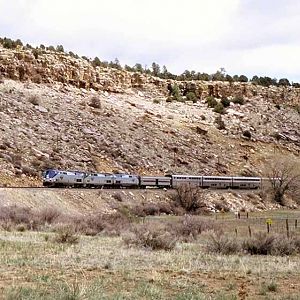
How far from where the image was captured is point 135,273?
16453 mm

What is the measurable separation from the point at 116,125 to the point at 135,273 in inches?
2380

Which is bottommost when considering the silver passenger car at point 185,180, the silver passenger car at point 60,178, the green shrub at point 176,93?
the silver passenger car at point 185,180

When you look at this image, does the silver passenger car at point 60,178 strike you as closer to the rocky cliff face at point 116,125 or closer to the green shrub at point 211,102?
the rocky cliff face at point 116,125

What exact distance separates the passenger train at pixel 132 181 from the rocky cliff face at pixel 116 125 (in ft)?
13.1

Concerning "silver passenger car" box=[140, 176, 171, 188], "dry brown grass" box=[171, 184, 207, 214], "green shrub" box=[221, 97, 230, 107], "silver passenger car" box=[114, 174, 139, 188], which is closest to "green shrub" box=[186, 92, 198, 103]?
"green shrub" box=[221, 97, 230, 107]

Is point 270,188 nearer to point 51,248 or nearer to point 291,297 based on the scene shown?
point 51,248

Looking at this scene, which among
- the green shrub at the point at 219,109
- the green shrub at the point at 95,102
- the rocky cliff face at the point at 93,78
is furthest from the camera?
the green shrub at the point at 219,109

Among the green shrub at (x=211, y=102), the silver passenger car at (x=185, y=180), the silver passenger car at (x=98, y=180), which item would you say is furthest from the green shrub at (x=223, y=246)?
the green shrub at (x=211, y=102)

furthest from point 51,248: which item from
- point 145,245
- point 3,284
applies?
point 3,284

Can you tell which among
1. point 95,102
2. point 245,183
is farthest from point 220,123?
point 245,183

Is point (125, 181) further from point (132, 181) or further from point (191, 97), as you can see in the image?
point (191, 97)

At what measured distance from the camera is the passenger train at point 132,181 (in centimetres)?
5459

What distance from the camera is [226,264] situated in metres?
18.9

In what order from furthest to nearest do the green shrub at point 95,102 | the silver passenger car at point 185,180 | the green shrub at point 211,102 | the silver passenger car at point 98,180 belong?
1. the green shrub at point 211,102
2. the green shrub at point 95,102
3. the silver passenger car at point 185,180
4. the silver passenger car at point 98,180
